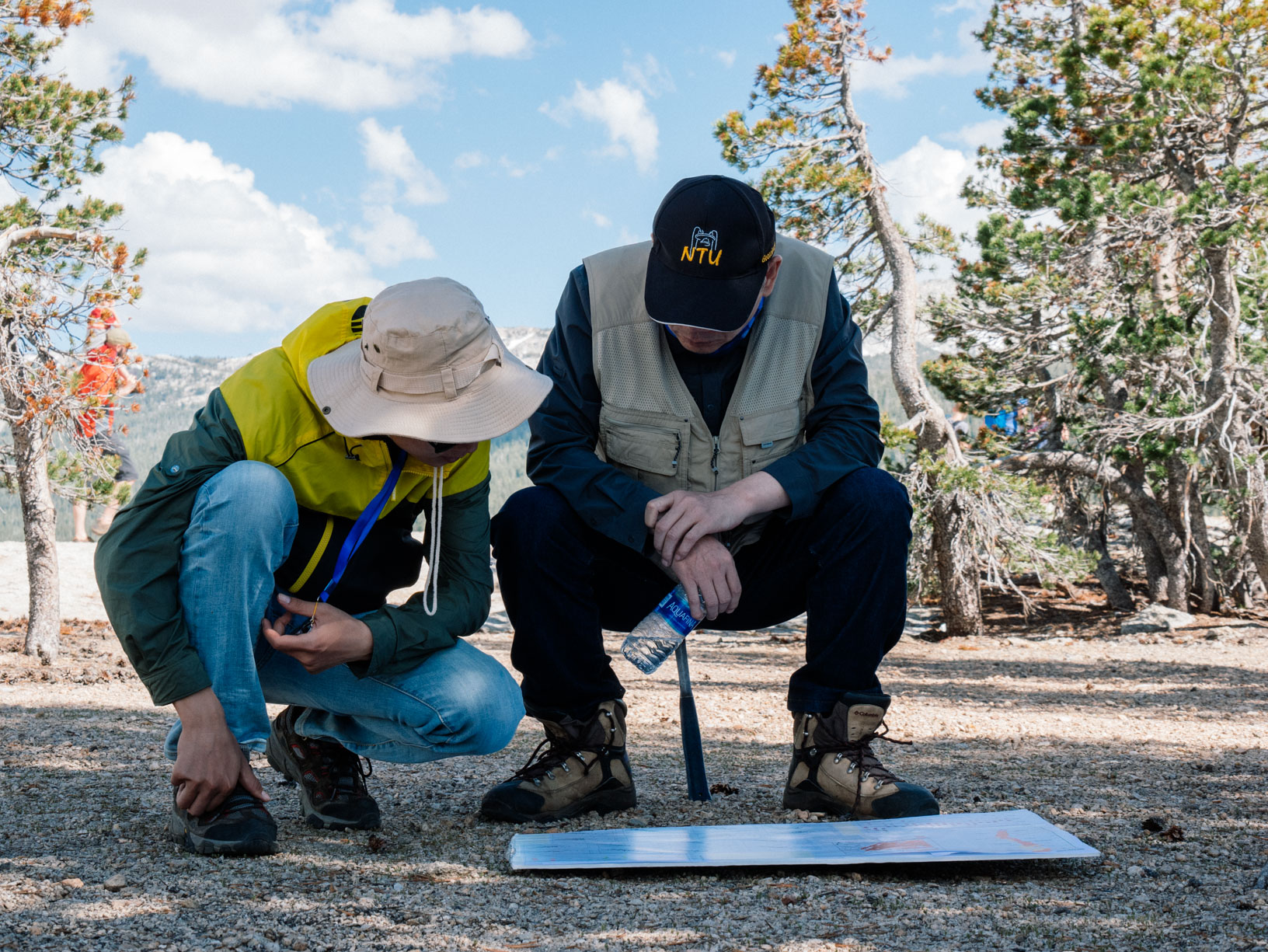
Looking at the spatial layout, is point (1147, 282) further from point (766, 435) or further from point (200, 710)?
point (200, 710)

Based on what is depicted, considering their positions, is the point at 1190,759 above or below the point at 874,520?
below

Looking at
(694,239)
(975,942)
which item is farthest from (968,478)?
(975,942)

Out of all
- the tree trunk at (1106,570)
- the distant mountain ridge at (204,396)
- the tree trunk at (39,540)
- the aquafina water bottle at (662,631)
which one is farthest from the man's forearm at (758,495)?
the distant mountain ridge at (204,396)

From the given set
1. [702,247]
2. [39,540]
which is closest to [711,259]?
[702,247]

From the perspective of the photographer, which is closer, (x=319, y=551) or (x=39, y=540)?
(x=319, y=551)

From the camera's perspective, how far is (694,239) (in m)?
2.40

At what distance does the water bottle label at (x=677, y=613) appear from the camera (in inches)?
97.5

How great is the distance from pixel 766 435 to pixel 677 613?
0.48m

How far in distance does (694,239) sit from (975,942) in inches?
58.4

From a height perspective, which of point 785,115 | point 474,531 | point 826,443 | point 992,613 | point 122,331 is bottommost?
point 992,613

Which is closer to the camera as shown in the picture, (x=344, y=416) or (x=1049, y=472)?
(x=344, y=416)

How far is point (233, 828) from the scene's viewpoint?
2012mm

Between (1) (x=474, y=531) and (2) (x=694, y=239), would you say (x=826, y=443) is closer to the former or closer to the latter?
(2) (x=694, y=239)

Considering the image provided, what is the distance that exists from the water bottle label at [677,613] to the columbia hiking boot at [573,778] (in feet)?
0.80
